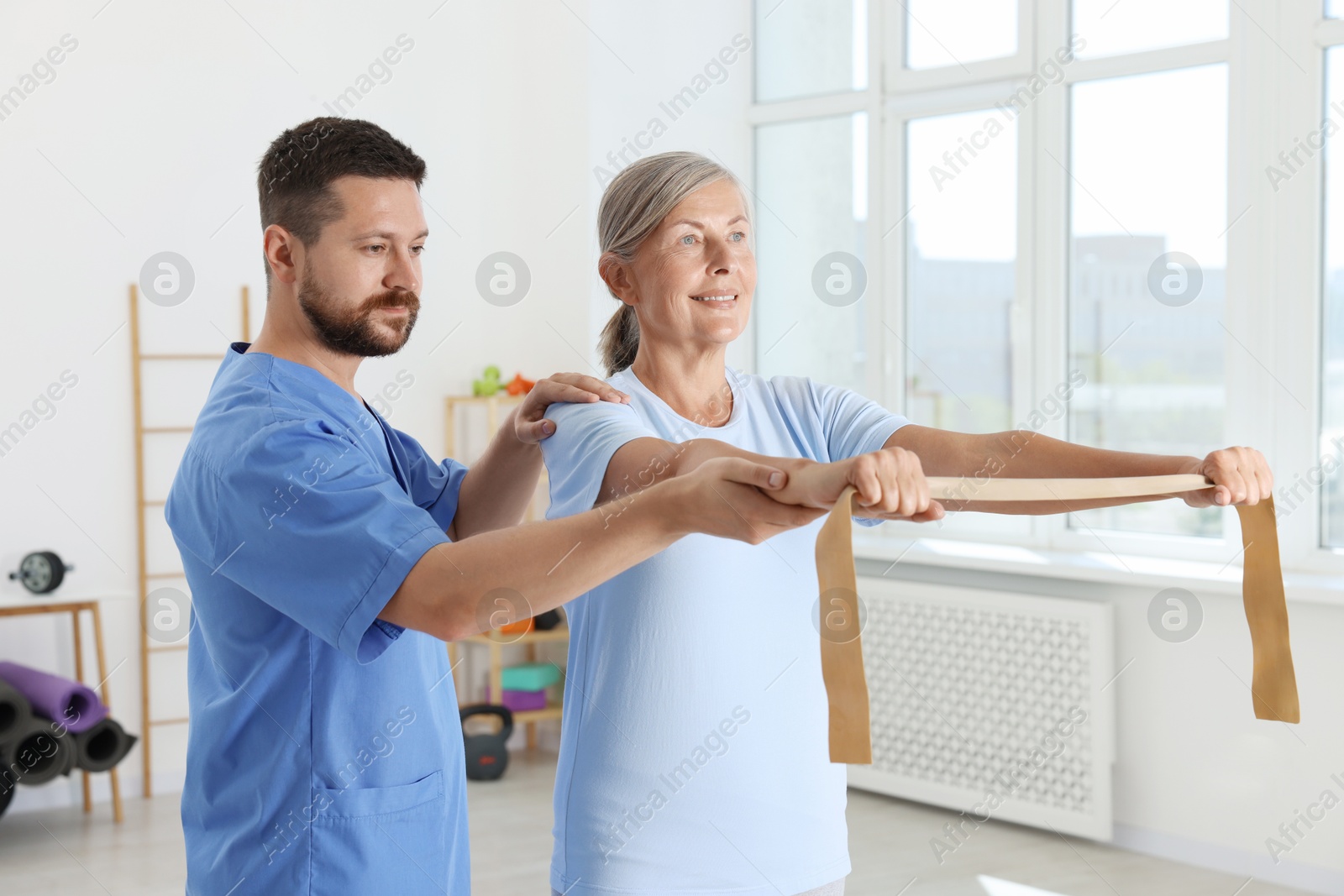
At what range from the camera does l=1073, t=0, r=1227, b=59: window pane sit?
3.80 metres

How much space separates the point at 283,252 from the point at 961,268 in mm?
3487

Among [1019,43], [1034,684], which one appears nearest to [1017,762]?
[1034,684]

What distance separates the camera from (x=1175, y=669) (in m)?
3.70

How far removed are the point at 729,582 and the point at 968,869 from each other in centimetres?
260

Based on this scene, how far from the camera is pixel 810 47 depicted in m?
4.99

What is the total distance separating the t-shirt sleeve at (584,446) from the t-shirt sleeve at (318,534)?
0.57 ft

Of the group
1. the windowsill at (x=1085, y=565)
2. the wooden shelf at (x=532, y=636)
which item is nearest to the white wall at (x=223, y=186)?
the wooden shelf at (x=532, y=636)

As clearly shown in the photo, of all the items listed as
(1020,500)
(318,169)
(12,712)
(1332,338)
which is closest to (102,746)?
(12,712)

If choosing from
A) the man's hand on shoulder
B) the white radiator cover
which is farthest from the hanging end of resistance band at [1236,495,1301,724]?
the white radiator cover

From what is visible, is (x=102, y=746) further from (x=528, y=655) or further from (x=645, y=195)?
(x=645, y=195)

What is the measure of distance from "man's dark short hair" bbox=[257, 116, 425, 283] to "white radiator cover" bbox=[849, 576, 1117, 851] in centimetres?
297

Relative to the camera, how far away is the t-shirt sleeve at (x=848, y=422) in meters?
1.53

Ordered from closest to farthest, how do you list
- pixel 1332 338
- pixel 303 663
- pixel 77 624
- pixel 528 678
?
pixel 303 663 → pixel 1332 338 → pixel 77 624 → pixel 528 678

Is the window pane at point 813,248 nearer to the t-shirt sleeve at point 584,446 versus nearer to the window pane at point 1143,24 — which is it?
the window pane at point 1143,24
